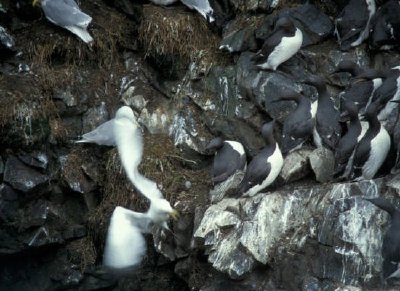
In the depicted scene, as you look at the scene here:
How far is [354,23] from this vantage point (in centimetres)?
1038

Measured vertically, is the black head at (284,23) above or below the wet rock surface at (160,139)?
above

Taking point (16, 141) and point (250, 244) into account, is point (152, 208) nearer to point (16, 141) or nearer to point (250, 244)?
point (250, 244)

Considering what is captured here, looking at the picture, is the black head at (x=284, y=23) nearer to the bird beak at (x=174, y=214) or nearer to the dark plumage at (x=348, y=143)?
the dark plumage at (x=348, y=143)

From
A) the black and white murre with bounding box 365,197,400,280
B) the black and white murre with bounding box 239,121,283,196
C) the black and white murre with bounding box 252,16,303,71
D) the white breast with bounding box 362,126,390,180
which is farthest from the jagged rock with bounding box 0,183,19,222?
the black and white murre with bounding box 365,197,400,280

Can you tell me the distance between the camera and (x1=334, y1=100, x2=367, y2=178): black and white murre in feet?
29.7

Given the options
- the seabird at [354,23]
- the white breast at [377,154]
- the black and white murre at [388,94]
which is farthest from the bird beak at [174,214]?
the seabird at [354,23]

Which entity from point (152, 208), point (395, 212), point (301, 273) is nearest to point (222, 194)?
point (152, 208)

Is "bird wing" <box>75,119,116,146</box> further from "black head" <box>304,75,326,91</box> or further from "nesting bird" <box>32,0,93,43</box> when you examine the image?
"black head" <box>304,75,326,91</box>

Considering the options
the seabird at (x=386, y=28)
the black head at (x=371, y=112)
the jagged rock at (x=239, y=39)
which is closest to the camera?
the black head at (x=371, y=112)

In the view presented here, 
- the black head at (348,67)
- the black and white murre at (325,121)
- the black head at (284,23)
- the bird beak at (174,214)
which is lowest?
the bird beak at (174,214)

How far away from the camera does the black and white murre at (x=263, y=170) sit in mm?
9062

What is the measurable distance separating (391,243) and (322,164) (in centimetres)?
155

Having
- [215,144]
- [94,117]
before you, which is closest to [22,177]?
[94,117]

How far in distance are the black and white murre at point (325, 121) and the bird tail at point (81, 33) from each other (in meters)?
2.91
